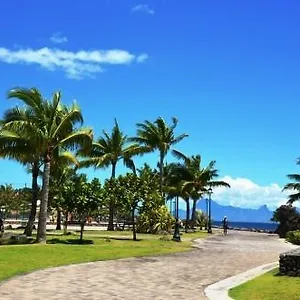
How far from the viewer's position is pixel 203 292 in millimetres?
14078

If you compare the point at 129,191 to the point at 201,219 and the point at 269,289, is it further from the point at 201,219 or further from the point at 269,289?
the point at 201,219

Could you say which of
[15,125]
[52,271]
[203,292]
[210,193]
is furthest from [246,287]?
[210,193]

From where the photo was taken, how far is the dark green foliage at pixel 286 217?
183 ft

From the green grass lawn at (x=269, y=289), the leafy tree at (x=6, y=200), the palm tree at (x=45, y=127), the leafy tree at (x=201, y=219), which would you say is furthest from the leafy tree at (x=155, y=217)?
the leafy tree at (x=6, y=200)

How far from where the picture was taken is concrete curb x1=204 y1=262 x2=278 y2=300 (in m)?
13.6

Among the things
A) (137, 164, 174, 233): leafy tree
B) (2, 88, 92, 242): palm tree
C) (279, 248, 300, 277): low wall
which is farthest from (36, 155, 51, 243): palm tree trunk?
(279, 248, 300, 277): low wall

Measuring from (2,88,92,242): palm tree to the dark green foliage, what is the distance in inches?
1297

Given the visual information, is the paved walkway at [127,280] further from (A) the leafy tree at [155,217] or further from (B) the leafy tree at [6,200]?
(B) the leafy tree at [6,200]

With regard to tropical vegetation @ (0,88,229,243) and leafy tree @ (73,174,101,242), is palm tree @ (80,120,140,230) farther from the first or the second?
leafy tree @ (73,174,101,242)

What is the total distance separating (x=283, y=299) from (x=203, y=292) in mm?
2285

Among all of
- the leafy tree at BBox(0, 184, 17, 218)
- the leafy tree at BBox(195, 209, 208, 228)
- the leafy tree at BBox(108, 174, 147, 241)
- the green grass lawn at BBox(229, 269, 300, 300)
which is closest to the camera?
the green grass lawn at BBox(229, 269, 300, 300)

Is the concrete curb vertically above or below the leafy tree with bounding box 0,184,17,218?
below

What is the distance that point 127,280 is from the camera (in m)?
15.7

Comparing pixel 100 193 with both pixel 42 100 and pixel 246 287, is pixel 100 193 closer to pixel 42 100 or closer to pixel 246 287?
pixel 42 100
